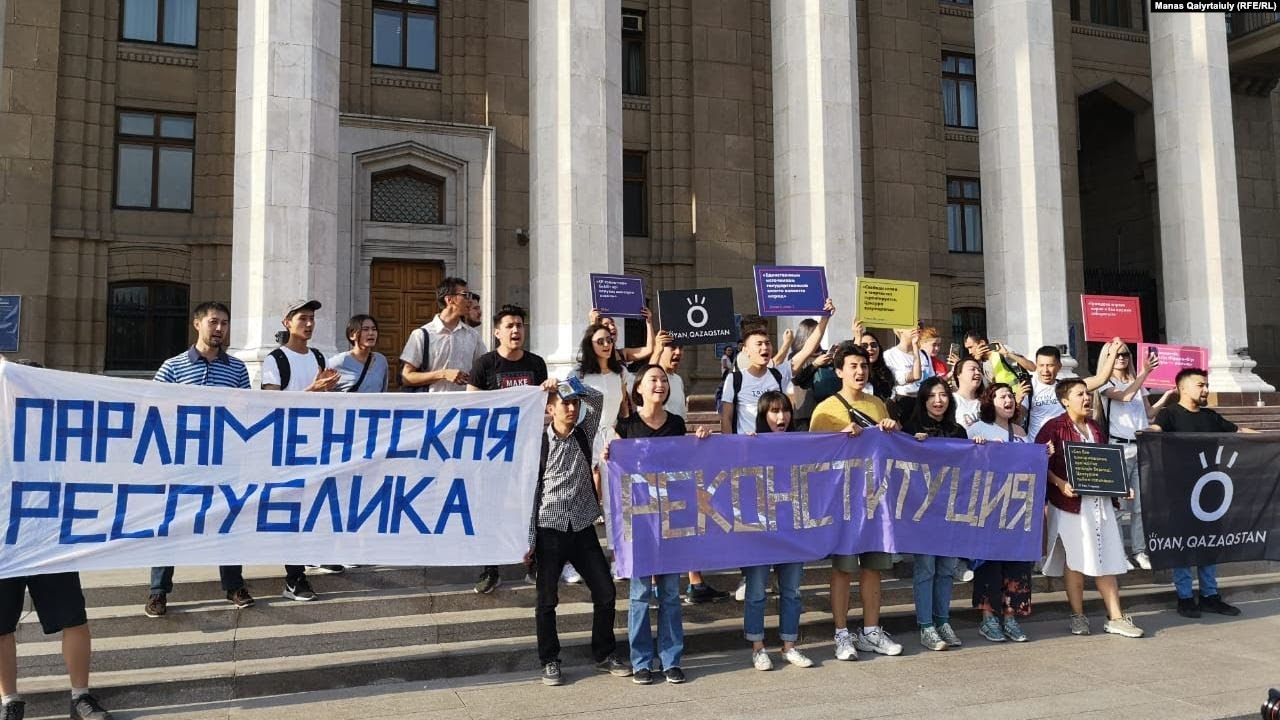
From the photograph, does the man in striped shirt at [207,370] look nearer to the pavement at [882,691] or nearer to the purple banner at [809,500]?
the pavement at [882,691]

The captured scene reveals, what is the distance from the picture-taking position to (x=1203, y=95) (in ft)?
61.4

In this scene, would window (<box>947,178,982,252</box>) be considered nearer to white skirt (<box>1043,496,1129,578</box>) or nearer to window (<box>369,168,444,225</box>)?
window (<box>369,168,444,225</box>)

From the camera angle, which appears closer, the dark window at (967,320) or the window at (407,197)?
the window at (407,197)

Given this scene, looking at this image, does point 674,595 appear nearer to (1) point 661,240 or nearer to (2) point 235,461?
(2) point 235,461

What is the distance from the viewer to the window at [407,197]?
62.0 ft

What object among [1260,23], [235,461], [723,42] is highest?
[1260,23]

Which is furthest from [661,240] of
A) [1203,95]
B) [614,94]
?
[1203,95]

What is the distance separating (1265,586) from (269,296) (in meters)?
12.1

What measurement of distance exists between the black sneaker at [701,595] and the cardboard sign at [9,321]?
887 centimetres

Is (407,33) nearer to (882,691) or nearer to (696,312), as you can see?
(696,312)

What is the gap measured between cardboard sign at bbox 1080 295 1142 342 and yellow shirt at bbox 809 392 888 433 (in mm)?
6593

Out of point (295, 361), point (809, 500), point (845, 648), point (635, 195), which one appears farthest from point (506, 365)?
point (635, 195)

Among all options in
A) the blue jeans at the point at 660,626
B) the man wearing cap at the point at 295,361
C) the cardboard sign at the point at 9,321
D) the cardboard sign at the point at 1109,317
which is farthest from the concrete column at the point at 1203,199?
the cardboard sign at the point at 9,321

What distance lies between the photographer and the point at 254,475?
266 inches
